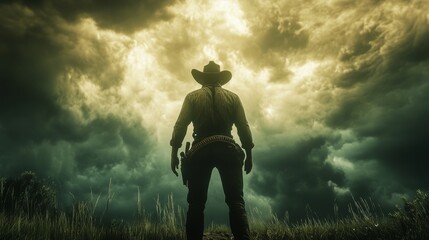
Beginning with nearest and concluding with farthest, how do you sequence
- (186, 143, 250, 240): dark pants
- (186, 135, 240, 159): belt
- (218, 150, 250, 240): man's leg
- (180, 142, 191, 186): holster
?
1. (218, 150, 250, 240): man's leg
2. (186, 143, 250, 240): dark pants
3. (186, 135, 240, 159): belt
4. (180, 142, 191, 186): holster

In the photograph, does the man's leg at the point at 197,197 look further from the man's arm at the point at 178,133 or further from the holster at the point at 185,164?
the man's arm at the point at 178,133

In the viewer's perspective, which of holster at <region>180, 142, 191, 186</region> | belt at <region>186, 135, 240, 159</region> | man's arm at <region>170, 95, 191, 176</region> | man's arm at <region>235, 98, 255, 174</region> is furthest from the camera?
man's arm at <region>235, 98, 255, 174</region>

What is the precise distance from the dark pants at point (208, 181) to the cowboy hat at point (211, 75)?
1464mm

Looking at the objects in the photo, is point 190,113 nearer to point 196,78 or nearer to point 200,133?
point 200,133

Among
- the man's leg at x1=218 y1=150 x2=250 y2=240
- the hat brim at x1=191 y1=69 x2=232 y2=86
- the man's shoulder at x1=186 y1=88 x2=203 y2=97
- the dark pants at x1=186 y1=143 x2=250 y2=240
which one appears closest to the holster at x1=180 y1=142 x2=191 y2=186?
the dark pants at x1=186 y1=143 x2=250 y2=240

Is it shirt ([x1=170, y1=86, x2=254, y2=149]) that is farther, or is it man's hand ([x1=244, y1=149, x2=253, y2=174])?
man's hand ([x1=244, y1=149, x2=253, y2=174])

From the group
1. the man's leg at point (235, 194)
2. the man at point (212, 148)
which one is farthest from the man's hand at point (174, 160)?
the man's leg at point (235, 194)

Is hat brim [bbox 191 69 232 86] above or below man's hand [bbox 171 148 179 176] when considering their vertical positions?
above

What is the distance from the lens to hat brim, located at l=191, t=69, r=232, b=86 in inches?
207

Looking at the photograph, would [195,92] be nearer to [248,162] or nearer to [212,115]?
[212,115]

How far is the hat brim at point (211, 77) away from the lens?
527 centimetres

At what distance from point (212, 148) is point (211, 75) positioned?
1.59m

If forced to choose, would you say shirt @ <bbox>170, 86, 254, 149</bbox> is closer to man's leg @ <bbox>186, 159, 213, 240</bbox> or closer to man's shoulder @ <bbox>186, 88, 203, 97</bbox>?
man's shoulder @ <bbox>186, 88, 203, 97</bbox>

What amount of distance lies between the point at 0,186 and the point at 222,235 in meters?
4.46
